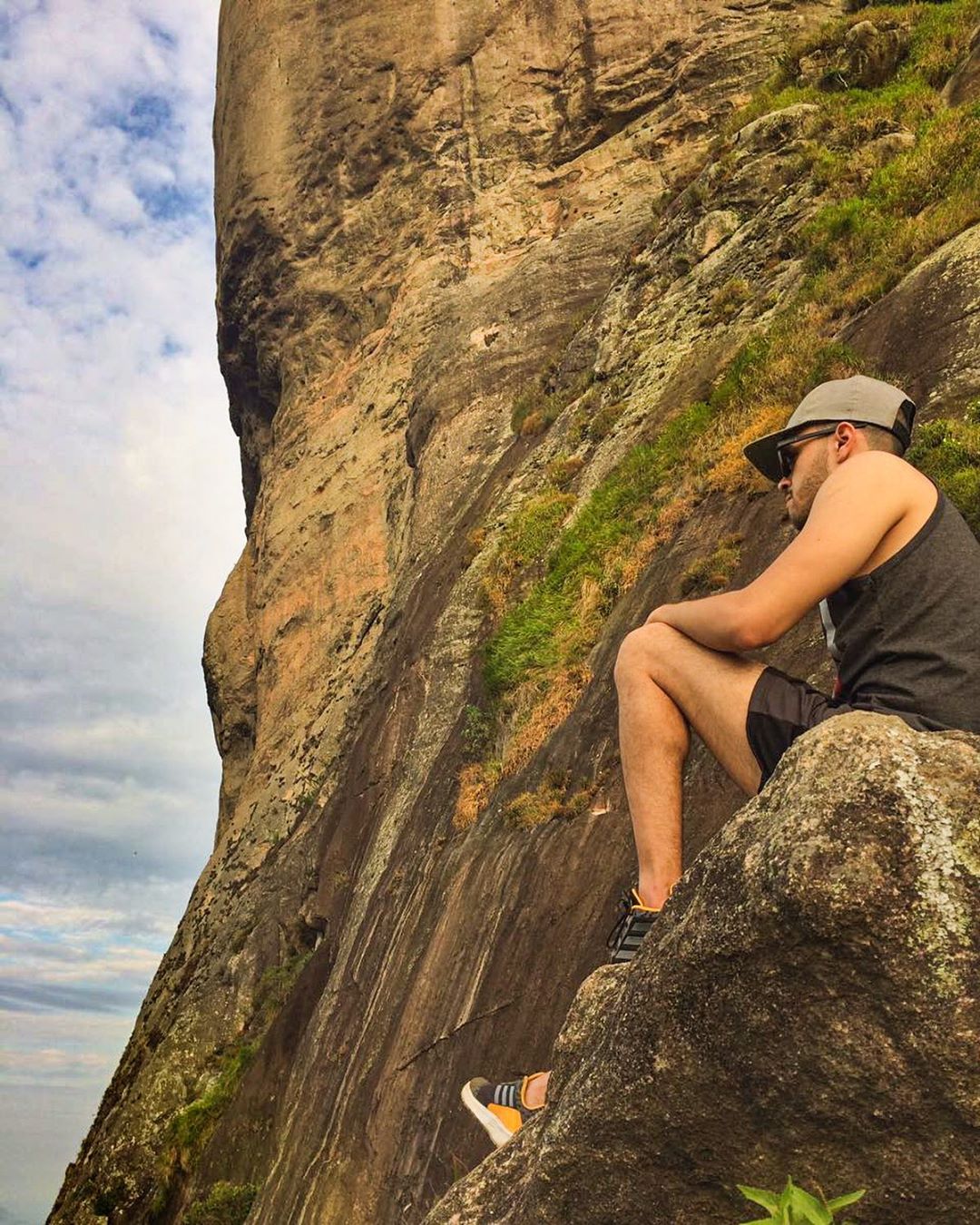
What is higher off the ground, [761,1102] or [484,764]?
[484,764]

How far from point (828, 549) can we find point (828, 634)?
43cm

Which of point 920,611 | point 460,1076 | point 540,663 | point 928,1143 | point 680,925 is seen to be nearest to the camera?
point 928,1143

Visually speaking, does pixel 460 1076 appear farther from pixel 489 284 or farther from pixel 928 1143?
pixel 489 284

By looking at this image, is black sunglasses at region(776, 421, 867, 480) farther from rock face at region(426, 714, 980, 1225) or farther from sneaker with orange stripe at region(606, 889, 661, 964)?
sneaker with orange stripe at region(606, 889, 661, 964)

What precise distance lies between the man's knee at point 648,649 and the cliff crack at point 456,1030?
4158 mm

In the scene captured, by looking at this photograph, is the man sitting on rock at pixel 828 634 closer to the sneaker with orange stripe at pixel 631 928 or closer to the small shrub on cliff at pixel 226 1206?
the sneaker with orange stripe at pixel 631 928

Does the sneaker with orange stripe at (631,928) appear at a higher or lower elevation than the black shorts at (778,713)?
lower

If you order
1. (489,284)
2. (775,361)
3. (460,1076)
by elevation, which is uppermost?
(489,284)

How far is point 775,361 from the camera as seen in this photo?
10203mm

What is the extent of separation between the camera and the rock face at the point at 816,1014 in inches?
93.4

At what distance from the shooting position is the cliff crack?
741 centimetres

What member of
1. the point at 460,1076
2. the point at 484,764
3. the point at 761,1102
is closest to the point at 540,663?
the point at 484,764

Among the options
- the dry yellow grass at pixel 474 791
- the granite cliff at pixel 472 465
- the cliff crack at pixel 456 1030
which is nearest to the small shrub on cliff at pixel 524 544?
the granite cliff at pixel 472 465

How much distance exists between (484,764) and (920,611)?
8.12 m
